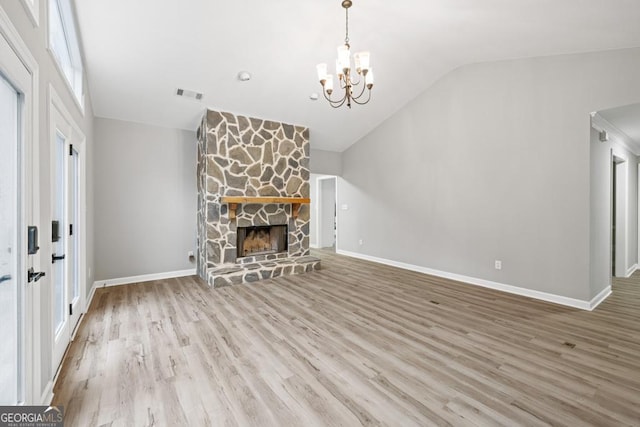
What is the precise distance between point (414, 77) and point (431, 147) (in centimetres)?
125

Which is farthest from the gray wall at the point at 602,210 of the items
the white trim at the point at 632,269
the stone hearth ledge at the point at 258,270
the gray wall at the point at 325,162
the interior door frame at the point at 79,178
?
the interior door frame at the point at 79,178

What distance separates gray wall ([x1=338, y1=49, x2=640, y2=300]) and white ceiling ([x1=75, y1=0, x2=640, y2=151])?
367 mm

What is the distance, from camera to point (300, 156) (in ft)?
18.6

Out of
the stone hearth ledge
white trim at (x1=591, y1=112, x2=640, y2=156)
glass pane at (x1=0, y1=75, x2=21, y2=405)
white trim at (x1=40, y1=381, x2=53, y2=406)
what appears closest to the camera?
glass pane at (x1=0, y1=75, x2=21, y2=405)

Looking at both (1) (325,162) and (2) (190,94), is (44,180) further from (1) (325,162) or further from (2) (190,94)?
(1) (325,162)

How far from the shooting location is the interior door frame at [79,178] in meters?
2.02

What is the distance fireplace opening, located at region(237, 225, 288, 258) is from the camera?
16.8 feet

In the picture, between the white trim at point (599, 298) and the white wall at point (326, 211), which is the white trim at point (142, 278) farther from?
the white trim at point (599, 298)

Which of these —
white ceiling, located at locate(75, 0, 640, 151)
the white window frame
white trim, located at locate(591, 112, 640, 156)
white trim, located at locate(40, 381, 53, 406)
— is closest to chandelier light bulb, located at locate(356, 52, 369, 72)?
white ceiling, located at locate(75, 0, 640, 151)

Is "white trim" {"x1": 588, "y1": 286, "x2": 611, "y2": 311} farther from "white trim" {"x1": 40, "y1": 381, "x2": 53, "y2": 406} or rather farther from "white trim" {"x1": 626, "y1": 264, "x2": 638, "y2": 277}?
"white trim" {"x1": 40, "y1": 381, "x2": 53, "y2": 406}

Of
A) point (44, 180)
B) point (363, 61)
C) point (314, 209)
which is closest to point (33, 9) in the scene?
point (44, 180)

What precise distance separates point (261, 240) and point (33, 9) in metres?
4.23

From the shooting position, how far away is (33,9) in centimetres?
157

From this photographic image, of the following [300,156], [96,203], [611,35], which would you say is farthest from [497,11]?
[96,203]
